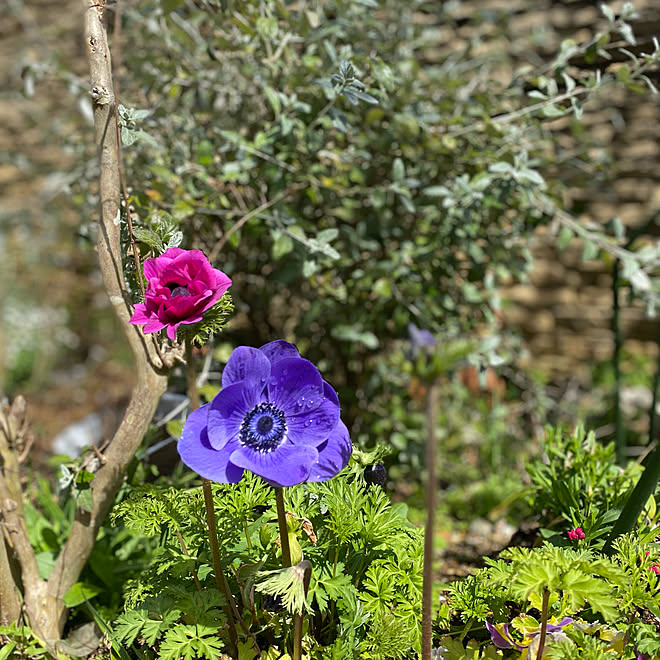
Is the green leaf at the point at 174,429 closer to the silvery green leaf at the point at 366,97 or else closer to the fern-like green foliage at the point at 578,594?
the fern-like green foliage at the point at 578,594

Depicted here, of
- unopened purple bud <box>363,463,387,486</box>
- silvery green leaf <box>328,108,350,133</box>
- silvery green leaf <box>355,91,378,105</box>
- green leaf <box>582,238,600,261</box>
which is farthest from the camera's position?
green leaf <box>582,238,600,261</box>

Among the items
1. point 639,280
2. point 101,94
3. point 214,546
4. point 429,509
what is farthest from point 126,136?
point 639,280

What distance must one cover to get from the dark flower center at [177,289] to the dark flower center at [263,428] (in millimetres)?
190

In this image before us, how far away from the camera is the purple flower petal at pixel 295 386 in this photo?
0.87 m

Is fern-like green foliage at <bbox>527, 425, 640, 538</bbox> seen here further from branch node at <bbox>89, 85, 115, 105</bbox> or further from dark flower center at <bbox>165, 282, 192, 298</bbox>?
branch node at <bbox>89, 85, 115, 105</bbox>

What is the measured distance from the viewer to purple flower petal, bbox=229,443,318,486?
0.77 m

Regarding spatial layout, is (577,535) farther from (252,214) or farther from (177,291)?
(252,214)

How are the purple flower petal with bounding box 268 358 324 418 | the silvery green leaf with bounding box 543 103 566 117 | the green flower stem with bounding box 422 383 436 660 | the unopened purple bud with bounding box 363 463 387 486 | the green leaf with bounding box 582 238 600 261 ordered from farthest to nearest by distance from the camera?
the green leaf with bounding box 582 238 600 261
the silvery green leaf with bounding box 543 103 566 117
the unopened purple bud with bounding box 363 463 387 486
the purple flower petal with bounding box 268 358 324 418
the green flower stem with bounding box 422 383 436 660

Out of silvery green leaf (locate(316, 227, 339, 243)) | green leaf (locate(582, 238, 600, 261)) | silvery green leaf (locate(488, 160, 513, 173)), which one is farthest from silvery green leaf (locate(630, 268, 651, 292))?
silvery green leaf (locate(316, 227, 339, 243))

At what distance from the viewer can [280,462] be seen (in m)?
0.81

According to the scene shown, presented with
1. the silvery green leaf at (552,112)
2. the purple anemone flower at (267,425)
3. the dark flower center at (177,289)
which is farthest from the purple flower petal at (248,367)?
the silvery green leaf at (552,112)

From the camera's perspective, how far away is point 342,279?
199cm

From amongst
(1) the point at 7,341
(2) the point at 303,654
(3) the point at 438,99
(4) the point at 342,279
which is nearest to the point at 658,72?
(3) the point at 438,99

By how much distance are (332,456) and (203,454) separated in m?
0.17
